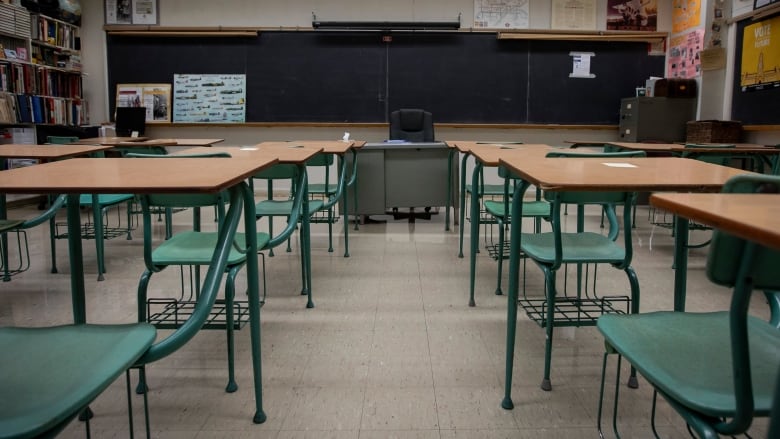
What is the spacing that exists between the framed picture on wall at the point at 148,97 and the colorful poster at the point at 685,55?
6291mm

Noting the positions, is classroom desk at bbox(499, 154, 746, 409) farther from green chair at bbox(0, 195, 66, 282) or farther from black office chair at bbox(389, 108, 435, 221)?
black office chair at bbox(389, 108, 435, 221)

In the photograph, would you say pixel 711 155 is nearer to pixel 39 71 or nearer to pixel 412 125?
pixel 412 125

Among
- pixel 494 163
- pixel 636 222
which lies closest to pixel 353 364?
pixel 494 163

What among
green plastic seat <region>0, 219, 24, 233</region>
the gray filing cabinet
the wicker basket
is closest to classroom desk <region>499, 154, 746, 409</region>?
green plastic seat <region>0, 219, 24, 233</region>

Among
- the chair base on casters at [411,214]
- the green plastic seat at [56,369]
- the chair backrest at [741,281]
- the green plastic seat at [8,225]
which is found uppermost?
the chair backrest at [741,281]

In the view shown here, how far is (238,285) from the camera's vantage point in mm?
3322

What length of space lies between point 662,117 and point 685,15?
1340 millimetres

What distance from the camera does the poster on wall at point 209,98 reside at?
23.4 ft

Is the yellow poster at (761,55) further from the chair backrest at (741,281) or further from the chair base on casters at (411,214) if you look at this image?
the chair backrest at (741,281)

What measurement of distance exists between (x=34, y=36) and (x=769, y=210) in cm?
726

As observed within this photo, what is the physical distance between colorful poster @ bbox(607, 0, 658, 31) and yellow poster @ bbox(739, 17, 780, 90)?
1.61 metres

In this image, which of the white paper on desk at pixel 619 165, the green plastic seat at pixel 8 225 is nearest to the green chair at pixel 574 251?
the white paper on desk at pixel 619 165

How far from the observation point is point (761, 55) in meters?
5.28

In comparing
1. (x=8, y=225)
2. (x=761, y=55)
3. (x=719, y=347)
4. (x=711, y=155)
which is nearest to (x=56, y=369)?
(x=719, y=347)
